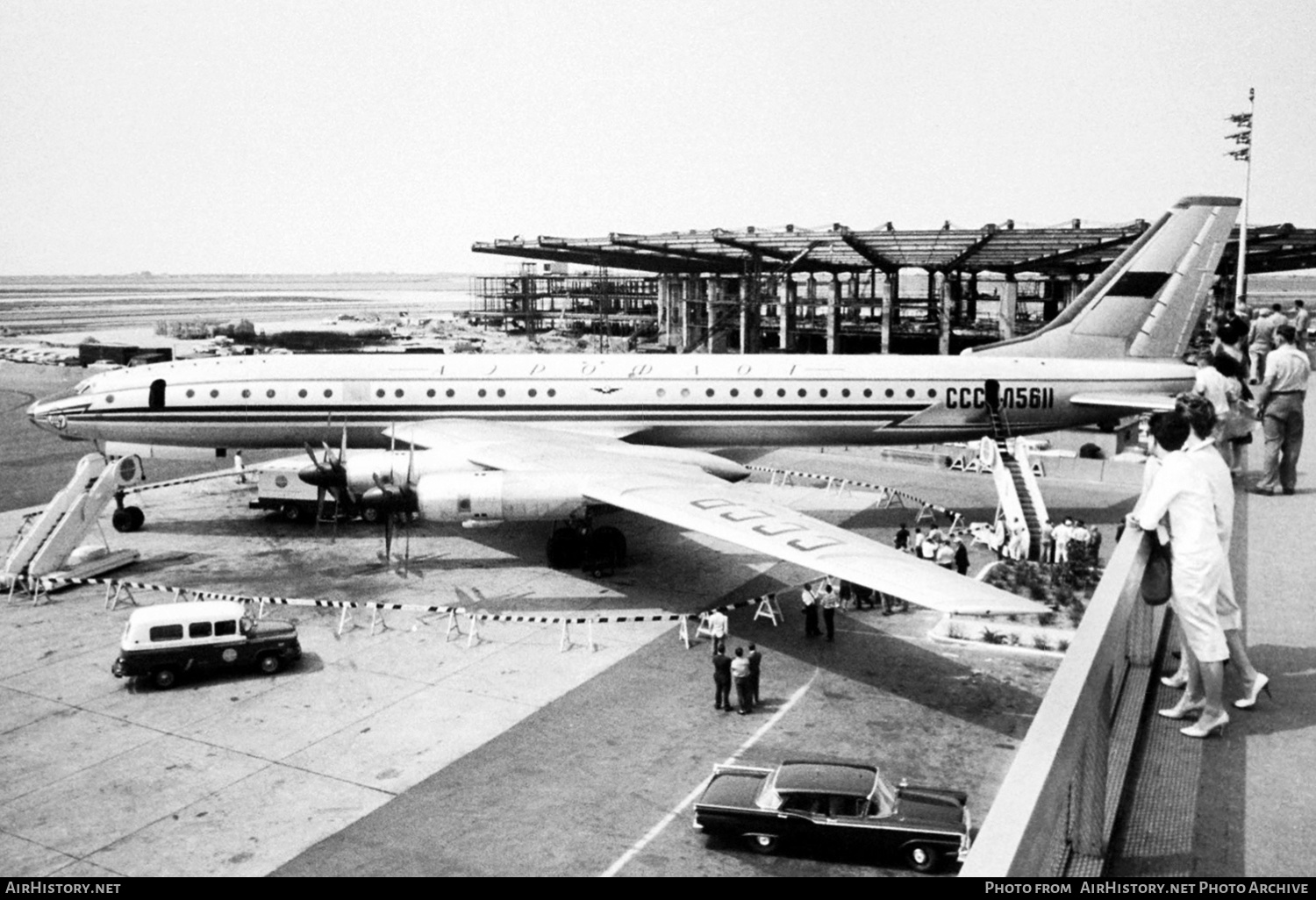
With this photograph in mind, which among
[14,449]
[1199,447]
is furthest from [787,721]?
[14,449]

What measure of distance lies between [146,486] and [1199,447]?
34796 millimetres

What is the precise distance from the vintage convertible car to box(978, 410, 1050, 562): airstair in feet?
44.2

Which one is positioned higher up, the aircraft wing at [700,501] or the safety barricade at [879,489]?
the aircraft wing at [700,501]

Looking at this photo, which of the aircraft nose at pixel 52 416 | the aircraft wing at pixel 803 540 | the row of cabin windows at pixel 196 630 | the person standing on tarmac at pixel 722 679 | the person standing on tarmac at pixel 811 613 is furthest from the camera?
the aircraft nose at pixel 52 416

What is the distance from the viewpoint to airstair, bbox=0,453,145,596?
72.7ft

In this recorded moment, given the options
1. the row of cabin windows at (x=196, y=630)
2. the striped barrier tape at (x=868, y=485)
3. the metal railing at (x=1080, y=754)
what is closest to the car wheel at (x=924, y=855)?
the metal railing at (x=1080, y=754)

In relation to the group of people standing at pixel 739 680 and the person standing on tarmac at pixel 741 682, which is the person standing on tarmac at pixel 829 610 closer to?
the group of people standing at pixel 739 680

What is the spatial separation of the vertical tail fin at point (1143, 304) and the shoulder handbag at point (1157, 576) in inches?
1006

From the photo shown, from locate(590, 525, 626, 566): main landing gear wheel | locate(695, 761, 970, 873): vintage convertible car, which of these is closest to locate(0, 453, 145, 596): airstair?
locate(590, 525, 626, 566): main landing gear wheel

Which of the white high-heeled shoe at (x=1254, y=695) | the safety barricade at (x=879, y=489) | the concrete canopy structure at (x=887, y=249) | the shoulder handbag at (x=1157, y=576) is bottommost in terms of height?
the safety barricade at (x=879, y=489)

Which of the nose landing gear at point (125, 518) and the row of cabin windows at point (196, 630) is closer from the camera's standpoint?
the row of cabin windows at point (196, 630)

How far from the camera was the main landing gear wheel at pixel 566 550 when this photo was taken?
2381 centimetres

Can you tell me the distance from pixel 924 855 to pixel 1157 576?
6.75 metres
